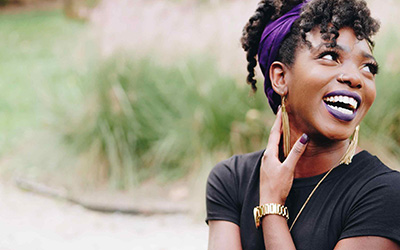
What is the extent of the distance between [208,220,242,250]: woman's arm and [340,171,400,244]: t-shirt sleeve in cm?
49

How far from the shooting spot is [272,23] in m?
2.47

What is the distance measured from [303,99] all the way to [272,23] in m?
0.40

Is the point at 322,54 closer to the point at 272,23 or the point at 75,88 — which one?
the point at 272,23

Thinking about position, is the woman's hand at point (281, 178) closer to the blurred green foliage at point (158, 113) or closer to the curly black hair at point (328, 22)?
the curly black hair at point (328, 22)

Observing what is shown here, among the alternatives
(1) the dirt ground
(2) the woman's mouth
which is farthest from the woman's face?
(1) the dirt ground

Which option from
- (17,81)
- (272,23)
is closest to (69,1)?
(17,81)

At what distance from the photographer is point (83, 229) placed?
5402mm

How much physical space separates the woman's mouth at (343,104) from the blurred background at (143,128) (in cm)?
295

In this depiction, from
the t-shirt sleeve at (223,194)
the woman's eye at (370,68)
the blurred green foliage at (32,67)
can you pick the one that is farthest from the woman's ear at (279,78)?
the blurred green foliage at (32,67)

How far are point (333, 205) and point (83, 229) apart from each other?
3.66 m

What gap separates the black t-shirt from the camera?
6.74 ft

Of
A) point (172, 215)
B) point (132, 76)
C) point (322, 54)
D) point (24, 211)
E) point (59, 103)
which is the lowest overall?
point (24, 211)

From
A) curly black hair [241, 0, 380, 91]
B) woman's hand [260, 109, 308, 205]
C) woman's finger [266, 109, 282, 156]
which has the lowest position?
woman's hand [260, 109, 308, 205]

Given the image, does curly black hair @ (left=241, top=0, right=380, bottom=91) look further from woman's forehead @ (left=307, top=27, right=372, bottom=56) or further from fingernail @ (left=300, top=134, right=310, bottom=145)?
fingernail @ (left=300, top=134, right=310, bottom=145)
